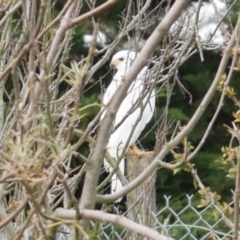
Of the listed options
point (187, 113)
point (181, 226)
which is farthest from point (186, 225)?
point (187, 113)

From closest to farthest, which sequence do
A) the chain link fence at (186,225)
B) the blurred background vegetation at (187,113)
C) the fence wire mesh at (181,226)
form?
the fence wire mesh at (181,226), the chain link fence at (186,225), the blurred background vegetation at (187,113)

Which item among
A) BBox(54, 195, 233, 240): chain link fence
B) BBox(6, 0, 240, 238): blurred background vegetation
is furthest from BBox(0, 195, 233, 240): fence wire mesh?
BBox(6, 0, 240, 238): blurred background vegetation

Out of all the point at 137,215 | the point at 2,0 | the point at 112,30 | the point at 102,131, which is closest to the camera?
the point at 102,131

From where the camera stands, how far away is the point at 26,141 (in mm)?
1119

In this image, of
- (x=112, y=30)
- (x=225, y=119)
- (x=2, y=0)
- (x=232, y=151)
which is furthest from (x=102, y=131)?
(x=225, y=119)

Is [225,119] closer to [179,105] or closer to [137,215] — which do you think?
[179,105]

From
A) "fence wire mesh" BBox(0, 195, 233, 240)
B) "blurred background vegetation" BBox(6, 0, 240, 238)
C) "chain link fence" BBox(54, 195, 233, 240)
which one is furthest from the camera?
"blurred background vegetation" BBox(6, 0, 240, 238)

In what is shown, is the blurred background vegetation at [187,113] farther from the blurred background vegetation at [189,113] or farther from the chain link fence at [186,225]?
the chain link fence at [186,225]

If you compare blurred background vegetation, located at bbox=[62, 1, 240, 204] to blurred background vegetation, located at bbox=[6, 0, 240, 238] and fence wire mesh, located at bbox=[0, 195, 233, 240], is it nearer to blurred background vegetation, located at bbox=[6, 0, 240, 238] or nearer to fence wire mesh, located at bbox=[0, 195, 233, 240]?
blurred background vegetation, located at bbox=[6, 0, 240, 238]

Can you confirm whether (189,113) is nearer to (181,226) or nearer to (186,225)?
(181,226)

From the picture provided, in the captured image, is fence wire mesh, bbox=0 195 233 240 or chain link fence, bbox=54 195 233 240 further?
chain link fence, bbox=54 195 233 240

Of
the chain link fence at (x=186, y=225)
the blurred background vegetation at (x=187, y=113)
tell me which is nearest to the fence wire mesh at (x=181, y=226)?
the chain link fence at (x=186, y=225)

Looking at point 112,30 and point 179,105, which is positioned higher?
point 112,30

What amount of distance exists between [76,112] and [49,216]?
193mm
